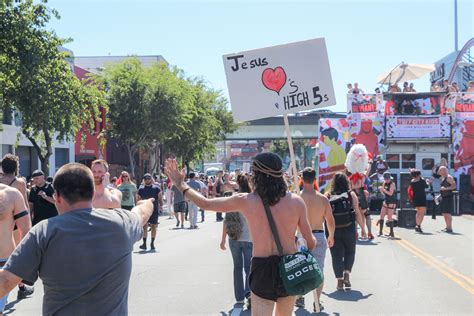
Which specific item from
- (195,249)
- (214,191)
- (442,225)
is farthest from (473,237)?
(214,191)

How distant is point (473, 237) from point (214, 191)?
37.2ft

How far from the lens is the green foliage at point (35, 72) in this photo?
15.9 meters

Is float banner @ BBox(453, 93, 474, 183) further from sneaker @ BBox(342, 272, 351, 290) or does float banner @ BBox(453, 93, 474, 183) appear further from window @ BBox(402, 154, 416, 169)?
sneaker @ BBox(342, 272, 351, 290)

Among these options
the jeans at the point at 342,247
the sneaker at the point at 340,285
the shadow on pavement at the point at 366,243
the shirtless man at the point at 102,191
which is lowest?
the shadow on pavement at the point at 366,243

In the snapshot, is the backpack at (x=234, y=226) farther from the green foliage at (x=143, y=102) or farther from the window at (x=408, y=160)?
the green foliage at (x=143, y=102)

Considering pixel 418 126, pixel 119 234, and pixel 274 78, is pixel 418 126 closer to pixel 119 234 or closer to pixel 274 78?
pixel 274 78

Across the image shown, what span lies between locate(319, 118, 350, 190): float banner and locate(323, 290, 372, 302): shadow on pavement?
52.2 feet

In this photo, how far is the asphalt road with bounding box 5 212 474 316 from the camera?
8.28 metres

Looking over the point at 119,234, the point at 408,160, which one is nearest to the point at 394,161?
the point at 408,160

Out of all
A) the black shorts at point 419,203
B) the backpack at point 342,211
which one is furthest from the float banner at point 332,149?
the backpack at point 342,211

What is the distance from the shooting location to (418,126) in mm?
26250

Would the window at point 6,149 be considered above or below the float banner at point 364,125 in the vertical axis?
below

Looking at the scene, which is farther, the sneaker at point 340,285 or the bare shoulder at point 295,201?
the sneaker at point 340,285

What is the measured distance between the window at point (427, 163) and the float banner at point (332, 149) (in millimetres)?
3511
